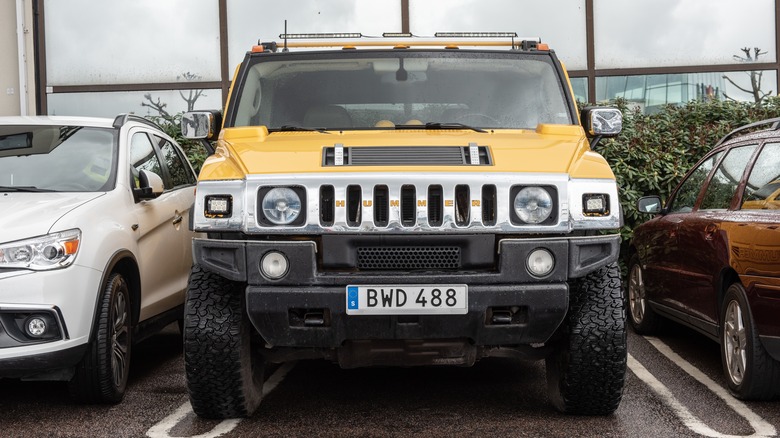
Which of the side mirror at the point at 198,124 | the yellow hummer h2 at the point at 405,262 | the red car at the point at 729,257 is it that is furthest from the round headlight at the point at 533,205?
the side mirror at the point at 198,124

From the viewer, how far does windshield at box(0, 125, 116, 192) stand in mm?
5953

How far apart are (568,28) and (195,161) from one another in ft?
18.8

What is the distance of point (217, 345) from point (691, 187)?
13.4 ft

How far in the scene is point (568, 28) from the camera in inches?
520

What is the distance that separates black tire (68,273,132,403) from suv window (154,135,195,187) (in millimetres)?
1802

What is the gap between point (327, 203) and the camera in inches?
181

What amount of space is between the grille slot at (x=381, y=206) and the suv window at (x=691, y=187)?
3150 mm

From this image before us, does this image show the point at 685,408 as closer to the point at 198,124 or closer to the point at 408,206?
the point at 408,206

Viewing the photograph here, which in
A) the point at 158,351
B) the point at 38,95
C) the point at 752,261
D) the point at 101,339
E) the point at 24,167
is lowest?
the point at 158,351

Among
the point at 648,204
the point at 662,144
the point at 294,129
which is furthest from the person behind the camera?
the point at 662,144

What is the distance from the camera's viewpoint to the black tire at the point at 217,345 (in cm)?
469

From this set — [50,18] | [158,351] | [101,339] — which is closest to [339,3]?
[50,18]

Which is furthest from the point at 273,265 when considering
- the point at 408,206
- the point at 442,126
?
the point at 442,126

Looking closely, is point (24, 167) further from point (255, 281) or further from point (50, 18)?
point (50, 18)
